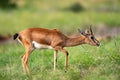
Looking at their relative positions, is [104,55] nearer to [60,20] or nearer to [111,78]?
[111,78]

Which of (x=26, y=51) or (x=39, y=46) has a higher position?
(x=39, y=46)

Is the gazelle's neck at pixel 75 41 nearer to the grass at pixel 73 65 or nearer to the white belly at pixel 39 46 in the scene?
the grass at pixel 73 65

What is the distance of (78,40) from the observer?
13.5m

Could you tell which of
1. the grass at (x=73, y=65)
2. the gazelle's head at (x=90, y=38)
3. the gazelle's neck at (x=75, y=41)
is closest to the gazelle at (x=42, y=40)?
the gazelle's head at (x=90, y=38)

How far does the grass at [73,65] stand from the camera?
1229cm

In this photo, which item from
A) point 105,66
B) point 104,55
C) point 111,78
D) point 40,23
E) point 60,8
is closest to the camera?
point 111,78

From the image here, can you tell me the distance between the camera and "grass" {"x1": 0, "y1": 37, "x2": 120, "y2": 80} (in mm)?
12289

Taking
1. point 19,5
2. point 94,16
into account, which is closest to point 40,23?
point 94,16

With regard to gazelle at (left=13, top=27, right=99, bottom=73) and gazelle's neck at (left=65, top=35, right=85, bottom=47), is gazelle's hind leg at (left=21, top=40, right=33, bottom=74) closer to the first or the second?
gazelle at (left=13, top=27, right=99, bottom=73)

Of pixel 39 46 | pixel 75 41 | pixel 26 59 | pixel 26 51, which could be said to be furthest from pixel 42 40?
pixel 75 41

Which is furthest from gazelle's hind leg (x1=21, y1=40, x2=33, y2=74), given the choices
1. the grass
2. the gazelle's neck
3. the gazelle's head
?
the gazelle's head

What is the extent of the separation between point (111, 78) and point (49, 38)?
209 centimetres

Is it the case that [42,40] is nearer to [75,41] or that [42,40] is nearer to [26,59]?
[26,59]

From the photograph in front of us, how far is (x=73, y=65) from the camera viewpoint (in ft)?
43.1
